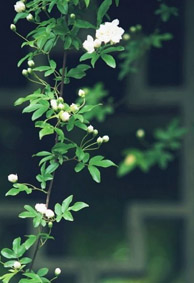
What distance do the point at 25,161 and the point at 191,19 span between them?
0.83 m

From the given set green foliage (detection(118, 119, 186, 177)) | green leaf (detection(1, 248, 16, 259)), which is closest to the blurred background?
green foliage (detection(118, 119, 186, 177))

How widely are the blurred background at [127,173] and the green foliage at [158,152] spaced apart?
0.11 ft

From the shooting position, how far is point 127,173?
2902 millimetres

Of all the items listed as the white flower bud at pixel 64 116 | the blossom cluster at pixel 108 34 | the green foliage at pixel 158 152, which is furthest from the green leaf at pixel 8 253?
the green foliage at pixel 158 152

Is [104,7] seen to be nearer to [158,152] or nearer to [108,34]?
[108,34]

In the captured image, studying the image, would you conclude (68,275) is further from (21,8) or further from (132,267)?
(21,8)

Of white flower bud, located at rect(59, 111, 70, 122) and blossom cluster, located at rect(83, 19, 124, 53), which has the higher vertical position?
blossom cluster, located at rect(83, 19, 124, 53)

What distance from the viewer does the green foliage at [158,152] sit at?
2.62 metres

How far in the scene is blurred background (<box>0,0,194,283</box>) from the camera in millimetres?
2777

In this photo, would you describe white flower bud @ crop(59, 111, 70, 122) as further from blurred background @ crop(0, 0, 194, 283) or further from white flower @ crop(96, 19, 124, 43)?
blurred background @ crop(0, 0, 194, 283)

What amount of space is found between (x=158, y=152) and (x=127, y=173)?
0.29m

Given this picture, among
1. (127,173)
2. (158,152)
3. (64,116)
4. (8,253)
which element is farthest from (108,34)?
(127,173)

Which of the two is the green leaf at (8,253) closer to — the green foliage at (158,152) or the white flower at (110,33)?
the white flower at (110,33)

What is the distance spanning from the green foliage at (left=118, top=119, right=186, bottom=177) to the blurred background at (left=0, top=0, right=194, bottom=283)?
0.03 metres
